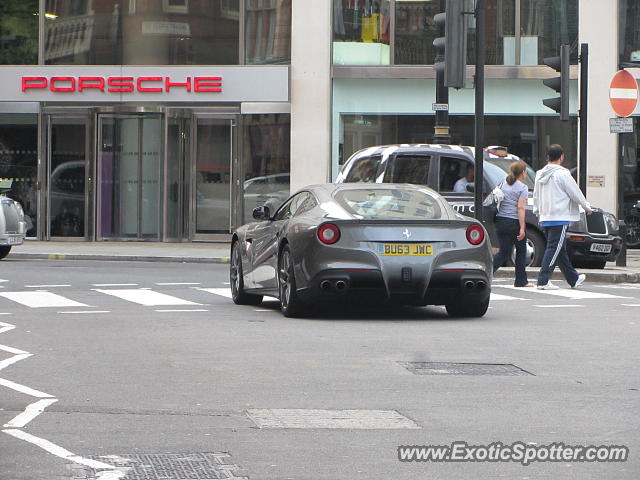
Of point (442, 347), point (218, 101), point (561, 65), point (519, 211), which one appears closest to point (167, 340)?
point (442, 347)

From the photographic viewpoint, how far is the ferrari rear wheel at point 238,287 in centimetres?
1555

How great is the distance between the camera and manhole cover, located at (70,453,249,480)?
6.05m

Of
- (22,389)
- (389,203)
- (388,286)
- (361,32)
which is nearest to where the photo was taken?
(22,389)

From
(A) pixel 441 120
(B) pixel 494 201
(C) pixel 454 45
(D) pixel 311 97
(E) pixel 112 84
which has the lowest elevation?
(B) pixel 494 201

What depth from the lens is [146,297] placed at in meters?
16.5

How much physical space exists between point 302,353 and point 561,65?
11196mm

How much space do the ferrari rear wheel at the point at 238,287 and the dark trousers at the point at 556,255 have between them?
3.93m

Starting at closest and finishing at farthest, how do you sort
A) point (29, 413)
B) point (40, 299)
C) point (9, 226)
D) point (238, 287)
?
point (29, 413) → point (238, 287) → point (40, 299) → point (9, 226)

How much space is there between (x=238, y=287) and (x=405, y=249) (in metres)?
2.96

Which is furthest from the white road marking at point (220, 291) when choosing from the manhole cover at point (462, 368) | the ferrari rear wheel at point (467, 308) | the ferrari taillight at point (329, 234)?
the manhole cover at point (462, 368)

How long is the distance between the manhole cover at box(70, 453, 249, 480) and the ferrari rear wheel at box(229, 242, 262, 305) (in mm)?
9004

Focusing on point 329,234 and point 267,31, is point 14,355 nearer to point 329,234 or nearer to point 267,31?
point 329,234

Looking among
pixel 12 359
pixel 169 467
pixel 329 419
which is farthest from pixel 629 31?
pixel 169 467

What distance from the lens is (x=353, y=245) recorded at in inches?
520
